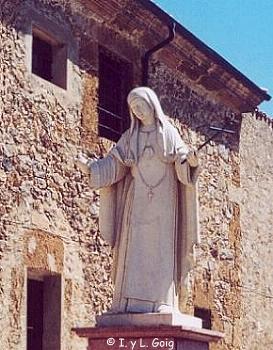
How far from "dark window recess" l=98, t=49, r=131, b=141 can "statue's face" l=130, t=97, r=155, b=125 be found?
4.20 metres

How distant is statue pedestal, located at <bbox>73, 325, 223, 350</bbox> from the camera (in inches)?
316

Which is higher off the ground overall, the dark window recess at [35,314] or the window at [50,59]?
the window at [50,59]

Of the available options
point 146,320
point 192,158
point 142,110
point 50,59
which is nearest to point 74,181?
point 50,59

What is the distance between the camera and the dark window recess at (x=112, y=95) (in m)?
13.2

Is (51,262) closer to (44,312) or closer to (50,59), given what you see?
(44,312)

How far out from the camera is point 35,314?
11516 mm

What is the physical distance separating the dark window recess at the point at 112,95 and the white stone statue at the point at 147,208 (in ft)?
13.8

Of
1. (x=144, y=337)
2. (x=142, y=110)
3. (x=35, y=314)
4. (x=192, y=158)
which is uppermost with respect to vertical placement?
(x=142, y=110)

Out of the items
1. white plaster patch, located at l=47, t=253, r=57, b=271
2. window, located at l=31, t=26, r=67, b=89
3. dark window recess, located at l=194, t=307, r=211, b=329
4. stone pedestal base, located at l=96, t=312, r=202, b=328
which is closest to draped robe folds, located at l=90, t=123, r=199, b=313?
stone pedestal base, located at l=96, t=312, r=202, b=328

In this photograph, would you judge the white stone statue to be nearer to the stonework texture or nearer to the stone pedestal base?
the stone pedestal base

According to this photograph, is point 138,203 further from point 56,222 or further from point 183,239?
point 56,222

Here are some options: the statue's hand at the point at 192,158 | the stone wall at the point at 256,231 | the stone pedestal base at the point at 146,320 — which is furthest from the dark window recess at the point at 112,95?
the stone pedestal base at the point at 146,320

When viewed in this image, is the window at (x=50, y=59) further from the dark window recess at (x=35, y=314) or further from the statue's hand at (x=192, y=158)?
the statue's hand at (x=192, y=158)

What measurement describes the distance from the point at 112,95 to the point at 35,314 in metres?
3.20
